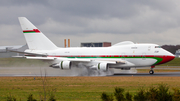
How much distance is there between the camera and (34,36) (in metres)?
38.7

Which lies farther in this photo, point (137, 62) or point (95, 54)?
point (95, 54)

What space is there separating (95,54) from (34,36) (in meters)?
10.7

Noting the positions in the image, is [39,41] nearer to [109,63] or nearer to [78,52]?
[78,52]

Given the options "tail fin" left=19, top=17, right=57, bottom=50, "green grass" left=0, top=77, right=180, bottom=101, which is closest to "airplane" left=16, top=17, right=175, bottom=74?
"tail fin" left=19, top=17, right=57, bottom=50

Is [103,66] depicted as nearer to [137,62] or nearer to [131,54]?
[131,54]

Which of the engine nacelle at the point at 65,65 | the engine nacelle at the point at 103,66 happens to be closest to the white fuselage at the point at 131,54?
the engine nacelle at the point at 103,66

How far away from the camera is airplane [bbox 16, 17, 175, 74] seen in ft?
109

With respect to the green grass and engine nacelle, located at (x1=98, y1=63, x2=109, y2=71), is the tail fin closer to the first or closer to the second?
engine nacelle, located at (x1=98, y1=63, x2=109, y2=71)

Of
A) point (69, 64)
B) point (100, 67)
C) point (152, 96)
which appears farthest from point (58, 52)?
point (152, 96)

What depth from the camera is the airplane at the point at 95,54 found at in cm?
3325

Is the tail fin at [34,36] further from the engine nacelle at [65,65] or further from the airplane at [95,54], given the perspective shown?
the engine nacelle at [65,65]

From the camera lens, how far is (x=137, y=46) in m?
33.9

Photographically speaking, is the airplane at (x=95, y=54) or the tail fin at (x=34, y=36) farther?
the tail fin at (x=34, y=36)

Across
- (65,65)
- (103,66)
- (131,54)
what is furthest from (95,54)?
(131,54)
